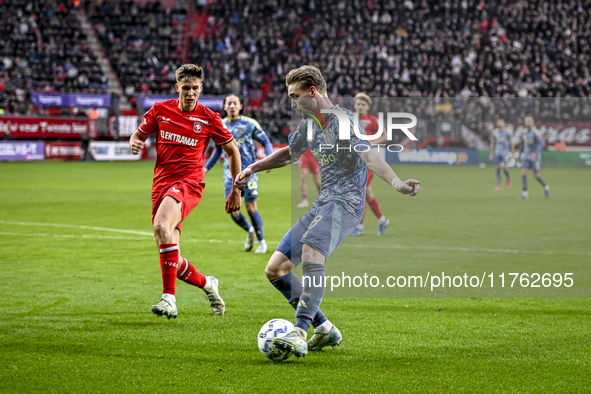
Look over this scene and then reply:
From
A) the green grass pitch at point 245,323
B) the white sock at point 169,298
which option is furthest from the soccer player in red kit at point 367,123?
the white sock at point 169,298

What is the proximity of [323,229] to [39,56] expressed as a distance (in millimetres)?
35183

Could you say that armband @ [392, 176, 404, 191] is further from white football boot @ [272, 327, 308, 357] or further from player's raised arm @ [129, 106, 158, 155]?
player's raised arm @ [129, 106, 158, 155]

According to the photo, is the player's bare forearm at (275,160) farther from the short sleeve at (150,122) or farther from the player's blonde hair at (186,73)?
the short sleeve at (150,122)

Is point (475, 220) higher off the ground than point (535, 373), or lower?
lower

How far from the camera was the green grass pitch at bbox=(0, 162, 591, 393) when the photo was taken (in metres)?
4.16

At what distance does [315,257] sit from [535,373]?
1606 mm

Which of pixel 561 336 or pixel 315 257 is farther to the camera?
pixel 561 336

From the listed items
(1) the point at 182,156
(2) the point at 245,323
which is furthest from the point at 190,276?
(1) the point at 182,156

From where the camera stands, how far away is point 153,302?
21.1ft

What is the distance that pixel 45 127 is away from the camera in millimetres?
31875

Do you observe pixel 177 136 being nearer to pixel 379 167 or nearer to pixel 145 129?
pixel 145 129

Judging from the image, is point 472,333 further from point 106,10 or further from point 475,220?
point 106,10

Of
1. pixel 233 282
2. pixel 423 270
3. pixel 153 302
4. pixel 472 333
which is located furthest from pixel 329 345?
pixel 423 270

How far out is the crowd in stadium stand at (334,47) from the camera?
35312 millimetres
